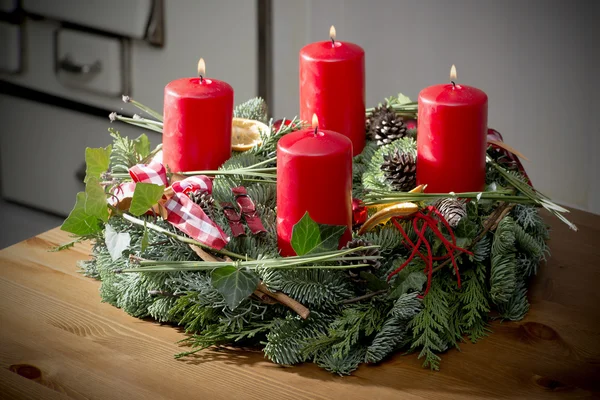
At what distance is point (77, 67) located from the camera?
192 centimetres

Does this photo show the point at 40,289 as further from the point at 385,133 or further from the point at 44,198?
the point at 44,198

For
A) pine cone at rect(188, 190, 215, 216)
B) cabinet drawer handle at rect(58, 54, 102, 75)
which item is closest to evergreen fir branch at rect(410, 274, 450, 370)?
pine cone at rect(188, 190, 215, 216)

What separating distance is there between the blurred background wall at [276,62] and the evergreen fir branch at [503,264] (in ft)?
2.09

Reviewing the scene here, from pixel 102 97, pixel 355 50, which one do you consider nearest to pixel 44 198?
pixel 102 97

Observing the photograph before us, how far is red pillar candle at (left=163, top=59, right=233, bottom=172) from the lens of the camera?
0.76 meters

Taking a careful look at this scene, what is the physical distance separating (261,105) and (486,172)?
0.95 ft

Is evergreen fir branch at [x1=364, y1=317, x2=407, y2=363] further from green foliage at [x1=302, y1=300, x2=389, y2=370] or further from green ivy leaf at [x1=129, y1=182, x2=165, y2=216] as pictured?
green ivy leaf at [x1=129, y1=182, x2=165, y2=216]

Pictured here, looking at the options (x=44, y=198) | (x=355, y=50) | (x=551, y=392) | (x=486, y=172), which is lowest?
(x=44, y=198)

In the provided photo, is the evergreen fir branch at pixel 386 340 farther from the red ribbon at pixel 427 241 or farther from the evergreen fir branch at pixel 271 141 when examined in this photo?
the evergreen fir branch at pixel 271 141

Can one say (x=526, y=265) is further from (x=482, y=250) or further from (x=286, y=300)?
(x=286, y=300)

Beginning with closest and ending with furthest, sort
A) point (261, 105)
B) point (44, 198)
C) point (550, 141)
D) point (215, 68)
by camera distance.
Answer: point (261, 105)
point (550, 141)
point (215, 68)
point (44, 198)

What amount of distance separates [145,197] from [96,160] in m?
0.10

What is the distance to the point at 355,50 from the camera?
85cm

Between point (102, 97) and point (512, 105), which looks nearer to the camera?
point (512, 105)
